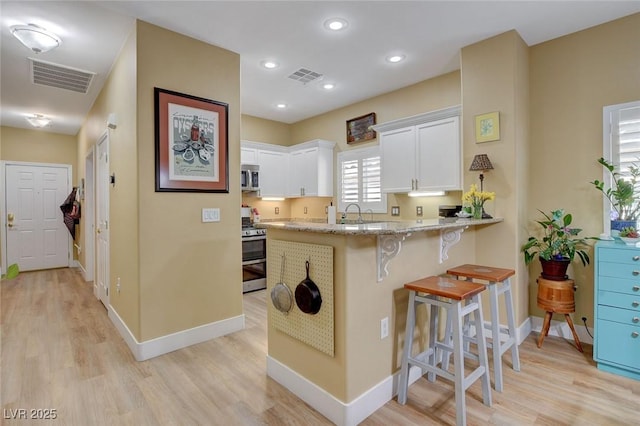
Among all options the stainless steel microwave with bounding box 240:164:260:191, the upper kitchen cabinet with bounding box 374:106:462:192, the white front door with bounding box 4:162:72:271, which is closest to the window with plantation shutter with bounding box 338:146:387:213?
the upper kitchen cabinet with bounding box 374:106:462:192

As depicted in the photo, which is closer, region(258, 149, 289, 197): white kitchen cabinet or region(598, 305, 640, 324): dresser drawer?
region(598, 305, 640, 324): dresser drawer

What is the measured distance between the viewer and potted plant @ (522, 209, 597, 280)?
2.78 m

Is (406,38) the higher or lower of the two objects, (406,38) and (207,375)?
the higher

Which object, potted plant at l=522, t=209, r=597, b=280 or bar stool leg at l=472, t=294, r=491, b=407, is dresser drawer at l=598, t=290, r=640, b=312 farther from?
bar stool leg at l=472, t=294, r=491, b=407

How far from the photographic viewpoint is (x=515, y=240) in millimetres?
2895

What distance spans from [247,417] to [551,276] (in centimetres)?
274

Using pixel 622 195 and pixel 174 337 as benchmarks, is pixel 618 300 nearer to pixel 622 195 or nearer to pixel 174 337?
pixel 622 195

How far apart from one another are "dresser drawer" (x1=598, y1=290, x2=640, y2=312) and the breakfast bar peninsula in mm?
1230

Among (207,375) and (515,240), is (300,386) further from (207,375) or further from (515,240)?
(515,240)

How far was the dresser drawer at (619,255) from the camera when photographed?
7.53 ft

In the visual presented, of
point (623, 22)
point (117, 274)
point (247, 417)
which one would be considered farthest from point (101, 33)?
point (623, 22)

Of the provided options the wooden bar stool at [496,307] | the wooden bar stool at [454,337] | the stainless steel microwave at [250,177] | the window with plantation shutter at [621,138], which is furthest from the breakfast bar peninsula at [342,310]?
the stainless steel microwave at [250,177]

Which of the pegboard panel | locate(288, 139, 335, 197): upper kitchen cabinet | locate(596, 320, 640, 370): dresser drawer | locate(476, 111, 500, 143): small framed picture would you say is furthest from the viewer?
locate(288, 139, 335, 197): upper kitchen cabinet

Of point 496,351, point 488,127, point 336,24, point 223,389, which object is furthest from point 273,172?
point 496,351
